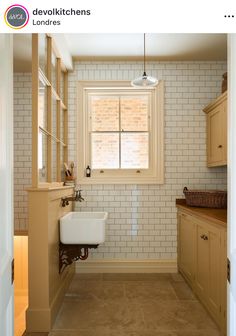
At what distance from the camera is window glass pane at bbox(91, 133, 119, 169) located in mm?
4348

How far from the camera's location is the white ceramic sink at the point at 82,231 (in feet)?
10.1

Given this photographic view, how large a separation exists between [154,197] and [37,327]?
2.24m

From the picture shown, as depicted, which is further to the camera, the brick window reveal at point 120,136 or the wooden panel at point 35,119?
the brick window reveal at point 120,136

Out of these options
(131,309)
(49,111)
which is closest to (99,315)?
(131,309)

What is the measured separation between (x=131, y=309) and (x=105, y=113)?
257 centimetres

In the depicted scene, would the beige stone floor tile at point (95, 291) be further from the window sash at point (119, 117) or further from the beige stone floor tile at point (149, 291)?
the window sash at point (119, 117)

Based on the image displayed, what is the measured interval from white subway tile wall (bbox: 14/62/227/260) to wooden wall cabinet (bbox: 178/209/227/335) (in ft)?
1.31

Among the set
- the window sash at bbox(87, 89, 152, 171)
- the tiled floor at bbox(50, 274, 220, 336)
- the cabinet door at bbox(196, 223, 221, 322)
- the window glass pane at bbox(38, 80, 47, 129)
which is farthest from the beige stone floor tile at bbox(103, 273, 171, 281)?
the window glass pane at bbox(38, 80, 47, 129)

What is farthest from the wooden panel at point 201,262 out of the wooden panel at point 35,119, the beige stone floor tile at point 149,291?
the wooden panel at point 35,119

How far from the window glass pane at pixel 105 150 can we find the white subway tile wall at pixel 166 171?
0.29 metres

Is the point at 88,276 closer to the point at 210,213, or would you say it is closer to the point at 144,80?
the point at 210,213

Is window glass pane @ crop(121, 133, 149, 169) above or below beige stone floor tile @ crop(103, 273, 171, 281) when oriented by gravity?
above

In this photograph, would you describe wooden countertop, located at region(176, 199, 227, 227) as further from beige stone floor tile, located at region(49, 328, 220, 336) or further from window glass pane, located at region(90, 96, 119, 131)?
window glass pane, located at region(90, 96, 119, 131)

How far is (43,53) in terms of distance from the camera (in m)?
3.01
